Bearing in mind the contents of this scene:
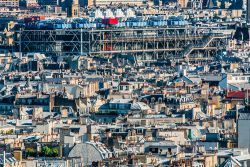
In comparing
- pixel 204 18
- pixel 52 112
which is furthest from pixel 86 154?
pixel 204 18

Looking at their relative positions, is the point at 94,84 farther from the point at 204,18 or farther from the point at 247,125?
the point at 204,18

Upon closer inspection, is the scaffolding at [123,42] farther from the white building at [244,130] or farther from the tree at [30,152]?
the tree at [30,152]

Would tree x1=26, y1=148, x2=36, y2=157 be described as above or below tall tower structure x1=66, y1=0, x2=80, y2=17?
above

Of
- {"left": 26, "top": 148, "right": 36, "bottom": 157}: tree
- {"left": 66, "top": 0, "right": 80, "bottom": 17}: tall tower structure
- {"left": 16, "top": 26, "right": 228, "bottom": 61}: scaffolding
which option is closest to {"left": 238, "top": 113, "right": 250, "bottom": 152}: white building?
{"left": 26, "top": 148, "right": 36, "bottom": 157}: tree

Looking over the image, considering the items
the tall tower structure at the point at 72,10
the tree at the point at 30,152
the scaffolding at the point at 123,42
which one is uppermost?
the tree at the point at 30,152

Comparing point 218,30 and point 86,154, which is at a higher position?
point 86,154

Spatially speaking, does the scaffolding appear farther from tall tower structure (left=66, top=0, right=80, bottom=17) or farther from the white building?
the white building

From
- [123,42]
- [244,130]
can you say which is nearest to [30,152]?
[244,130]

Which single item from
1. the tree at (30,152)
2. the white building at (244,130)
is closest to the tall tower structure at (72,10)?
the white building at (244,130)

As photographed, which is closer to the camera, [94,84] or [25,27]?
[94,84]
